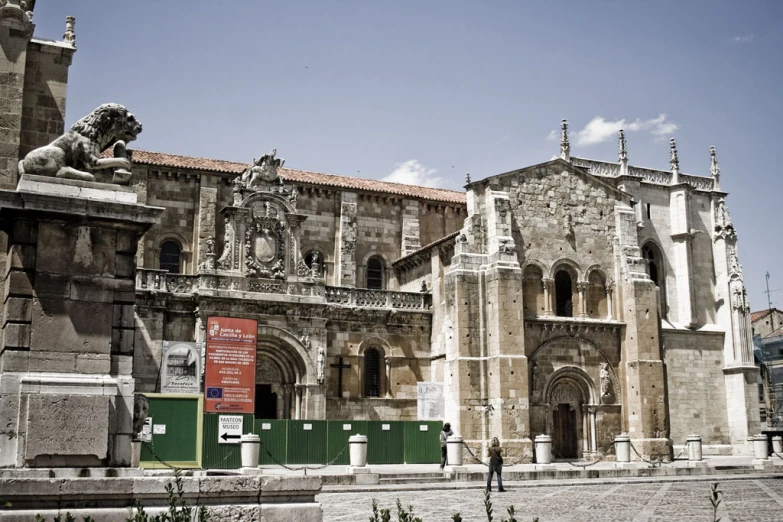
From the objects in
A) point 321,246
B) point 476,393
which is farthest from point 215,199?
point 476,393

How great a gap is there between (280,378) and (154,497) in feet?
71.3

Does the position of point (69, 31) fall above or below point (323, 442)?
above

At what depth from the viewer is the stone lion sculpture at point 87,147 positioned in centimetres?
1062

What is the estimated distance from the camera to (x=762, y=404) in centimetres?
5469

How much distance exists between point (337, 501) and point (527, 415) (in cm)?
1439

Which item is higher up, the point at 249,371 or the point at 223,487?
the point at 249,371

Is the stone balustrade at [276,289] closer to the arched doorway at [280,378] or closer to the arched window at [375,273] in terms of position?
the arched doorway at [280,378]

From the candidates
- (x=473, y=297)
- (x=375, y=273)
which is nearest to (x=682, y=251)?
(x=473, y=297)

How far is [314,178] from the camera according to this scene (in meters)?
36.1

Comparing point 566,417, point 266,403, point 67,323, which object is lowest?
point 566,417

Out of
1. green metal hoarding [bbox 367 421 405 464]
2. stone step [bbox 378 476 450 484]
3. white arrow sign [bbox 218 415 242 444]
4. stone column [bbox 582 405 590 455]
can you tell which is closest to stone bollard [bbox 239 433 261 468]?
stone step [bbox 378 476 450 484]

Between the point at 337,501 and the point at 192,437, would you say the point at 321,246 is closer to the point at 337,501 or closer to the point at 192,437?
the point at 192,437

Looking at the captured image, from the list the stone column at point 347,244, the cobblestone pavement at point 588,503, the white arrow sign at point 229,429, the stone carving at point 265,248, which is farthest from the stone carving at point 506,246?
the white arrow sign at point 229,429

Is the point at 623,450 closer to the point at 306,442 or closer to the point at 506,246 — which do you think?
the point at 506,246
